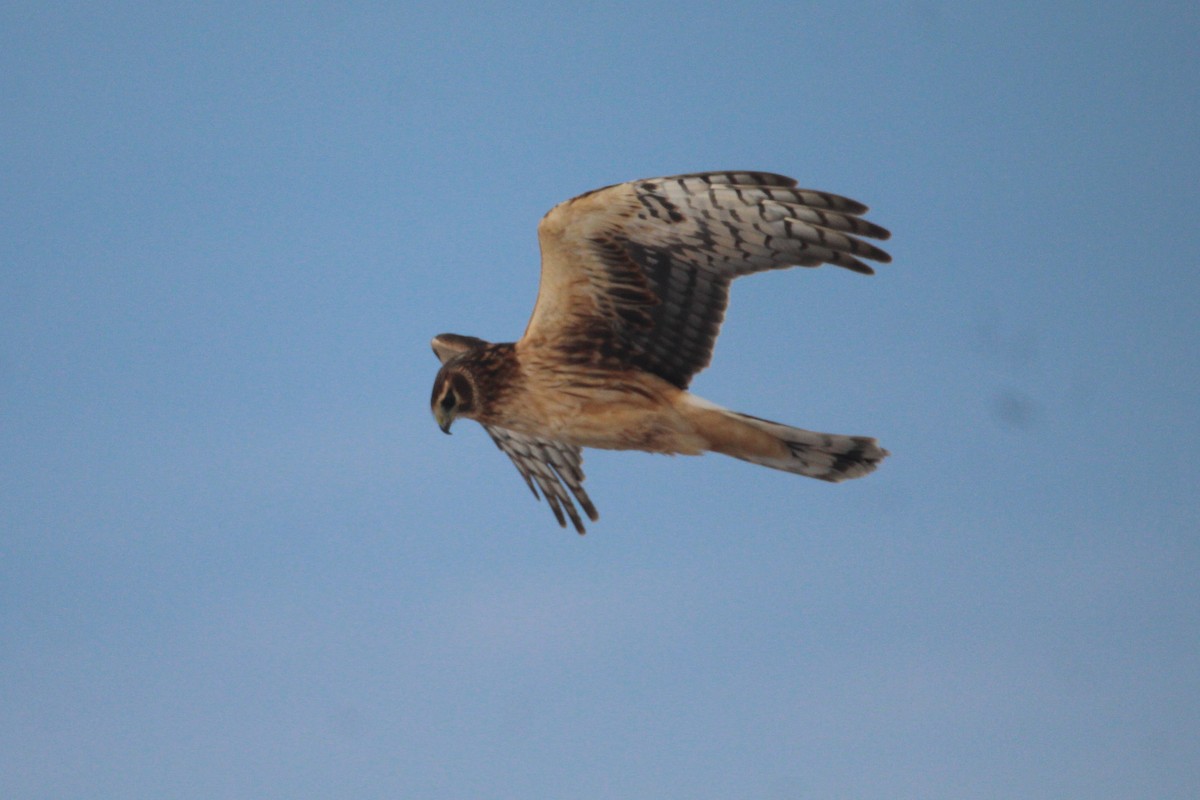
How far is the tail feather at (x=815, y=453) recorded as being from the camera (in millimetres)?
7438

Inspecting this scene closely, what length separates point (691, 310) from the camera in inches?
298

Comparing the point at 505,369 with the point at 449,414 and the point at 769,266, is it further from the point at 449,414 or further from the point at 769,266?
the point at 769,266

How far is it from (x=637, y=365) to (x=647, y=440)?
1.38 feet

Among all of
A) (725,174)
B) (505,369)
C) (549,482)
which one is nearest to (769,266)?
(725,174)

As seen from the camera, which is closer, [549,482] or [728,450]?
[728,450]

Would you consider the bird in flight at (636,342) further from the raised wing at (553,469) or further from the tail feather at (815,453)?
the raised wing at (553,469)

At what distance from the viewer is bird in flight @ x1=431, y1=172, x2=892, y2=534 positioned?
716 centimetres

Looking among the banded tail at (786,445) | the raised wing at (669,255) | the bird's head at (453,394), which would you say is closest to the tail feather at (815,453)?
the banded tail at (786,445)

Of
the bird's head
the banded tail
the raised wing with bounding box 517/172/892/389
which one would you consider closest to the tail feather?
the banded tail

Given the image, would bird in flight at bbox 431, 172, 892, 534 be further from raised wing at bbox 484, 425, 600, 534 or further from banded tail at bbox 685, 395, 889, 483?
raised wing at bbox 484, 425, 600, 534

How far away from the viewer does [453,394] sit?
7.78m

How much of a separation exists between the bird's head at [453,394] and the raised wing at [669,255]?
38 cm

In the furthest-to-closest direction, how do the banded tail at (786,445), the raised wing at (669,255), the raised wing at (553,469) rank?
the raised wing at (553,469), the banded tail at (786,445), the raised wing at (669,255)

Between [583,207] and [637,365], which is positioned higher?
[583,207]
